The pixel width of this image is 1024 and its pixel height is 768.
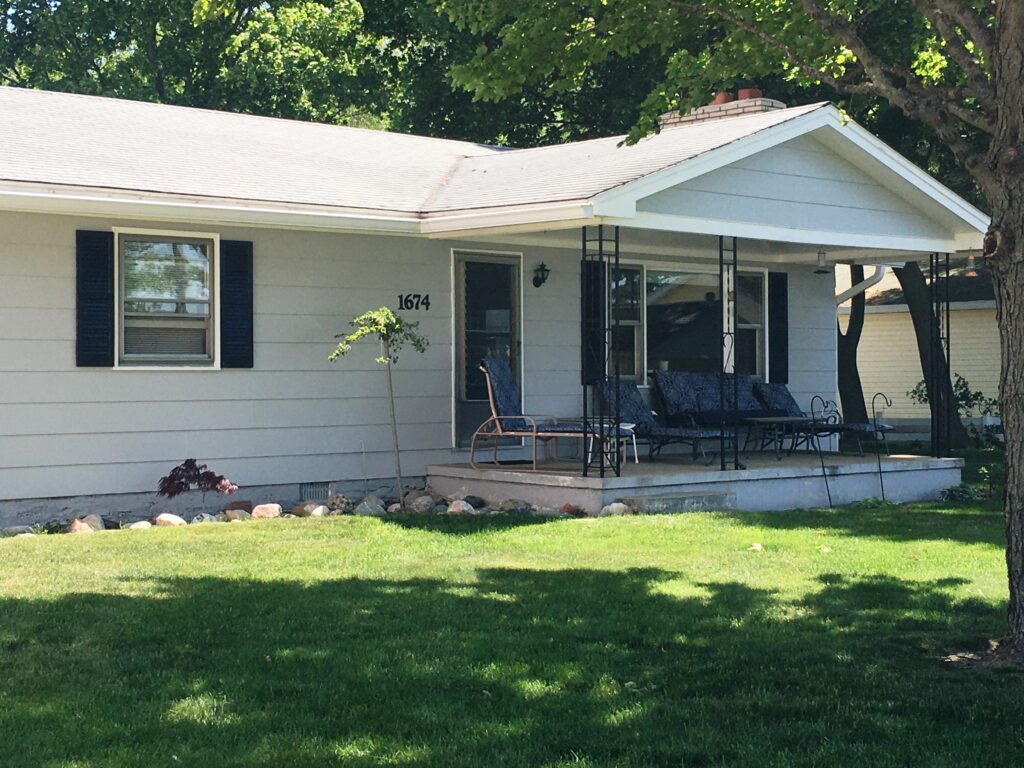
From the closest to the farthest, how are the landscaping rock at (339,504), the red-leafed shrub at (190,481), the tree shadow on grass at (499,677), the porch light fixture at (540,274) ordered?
the tree shadow on grass at (499,677) → the red-leafed shrub at (190,481) → the landscaping rock at (339,504) → the porch light fixture at (540,274)

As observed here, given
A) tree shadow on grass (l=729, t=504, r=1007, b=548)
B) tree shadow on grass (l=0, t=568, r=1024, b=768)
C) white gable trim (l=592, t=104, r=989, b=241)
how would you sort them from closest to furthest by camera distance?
1. tree shadow on grass (l=0, t=568, r=1024, b=768)
2. tree shadow on grass (l=729, t=504, r=1007, b=548)
3. white gable trim (l=592, t=104, r=989, b=241)

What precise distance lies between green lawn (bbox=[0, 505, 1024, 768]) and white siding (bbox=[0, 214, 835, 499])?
4.23ft

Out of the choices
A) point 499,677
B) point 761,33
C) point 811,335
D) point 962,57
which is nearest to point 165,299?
point 761,33

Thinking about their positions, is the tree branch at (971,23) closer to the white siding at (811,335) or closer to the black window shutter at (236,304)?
the black window shutter at (236,304)

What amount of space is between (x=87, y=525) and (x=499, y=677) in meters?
5.95

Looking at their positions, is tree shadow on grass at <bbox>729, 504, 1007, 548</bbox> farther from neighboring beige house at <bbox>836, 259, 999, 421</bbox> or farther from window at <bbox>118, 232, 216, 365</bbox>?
neighboring beige house at <bbox>836, 259, 999, 421</bbox>

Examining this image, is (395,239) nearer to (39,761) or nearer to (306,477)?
(306,477)

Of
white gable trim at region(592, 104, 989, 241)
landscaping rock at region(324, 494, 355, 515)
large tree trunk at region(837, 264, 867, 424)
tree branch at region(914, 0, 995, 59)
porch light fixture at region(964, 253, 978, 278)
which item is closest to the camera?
tree branch at region(914, 0, 995, 59)

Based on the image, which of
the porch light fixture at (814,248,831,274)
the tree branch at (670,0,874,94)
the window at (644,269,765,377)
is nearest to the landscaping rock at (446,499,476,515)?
the window at (644,269,765,377)

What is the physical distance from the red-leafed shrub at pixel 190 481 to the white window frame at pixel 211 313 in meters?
0.87

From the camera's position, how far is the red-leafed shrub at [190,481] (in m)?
11.6

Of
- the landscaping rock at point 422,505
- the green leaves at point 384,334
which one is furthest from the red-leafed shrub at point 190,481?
the landscaping rock at point 422,505

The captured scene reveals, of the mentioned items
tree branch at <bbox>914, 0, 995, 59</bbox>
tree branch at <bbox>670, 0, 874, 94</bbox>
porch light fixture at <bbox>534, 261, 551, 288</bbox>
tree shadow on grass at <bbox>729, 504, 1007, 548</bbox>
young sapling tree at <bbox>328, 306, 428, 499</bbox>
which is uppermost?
tree branch at <bbox>670, 0, 874, 94</bbox>

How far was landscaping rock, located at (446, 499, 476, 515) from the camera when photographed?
11.9 meters
